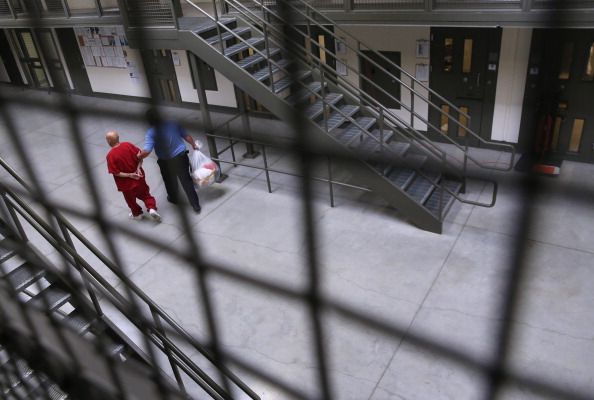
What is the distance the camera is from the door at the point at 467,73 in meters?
5.60

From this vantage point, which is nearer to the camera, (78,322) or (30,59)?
(78,322)

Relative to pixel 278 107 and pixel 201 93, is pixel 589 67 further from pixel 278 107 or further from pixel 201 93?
pixel 201 93

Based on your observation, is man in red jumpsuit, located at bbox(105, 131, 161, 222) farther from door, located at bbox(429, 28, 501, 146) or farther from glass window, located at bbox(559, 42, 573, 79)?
glass window, located at bbox(559, 42, 573, 79)

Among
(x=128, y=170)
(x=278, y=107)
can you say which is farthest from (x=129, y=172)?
(x=278, y=107)

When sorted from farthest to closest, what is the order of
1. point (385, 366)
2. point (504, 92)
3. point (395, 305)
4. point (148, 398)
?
1. point (504, 92)
2. point (395, 305)
3. point (385, 366)
4. point (148, 398)

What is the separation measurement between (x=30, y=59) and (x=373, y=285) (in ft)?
26.9

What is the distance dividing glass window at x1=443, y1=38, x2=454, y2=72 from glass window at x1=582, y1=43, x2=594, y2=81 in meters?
1.41

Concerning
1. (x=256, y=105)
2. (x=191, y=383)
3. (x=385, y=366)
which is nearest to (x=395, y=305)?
(x=385, y=366)

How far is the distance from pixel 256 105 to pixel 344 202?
2.25m

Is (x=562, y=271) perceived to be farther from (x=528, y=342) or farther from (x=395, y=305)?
(x=395, y=305)

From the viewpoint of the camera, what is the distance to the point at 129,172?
15.3 ft

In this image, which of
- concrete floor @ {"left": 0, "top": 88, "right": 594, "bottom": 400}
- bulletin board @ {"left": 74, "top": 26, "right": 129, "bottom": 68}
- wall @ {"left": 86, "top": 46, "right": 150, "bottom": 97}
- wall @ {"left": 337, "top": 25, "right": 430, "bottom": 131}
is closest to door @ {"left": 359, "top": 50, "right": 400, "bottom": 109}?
wall @ {"left": 337, "top": 25, "right": 430, "bottom": 131}

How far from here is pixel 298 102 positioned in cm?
98

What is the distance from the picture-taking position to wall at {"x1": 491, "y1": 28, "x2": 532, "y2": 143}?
Answer: 5.33 m
